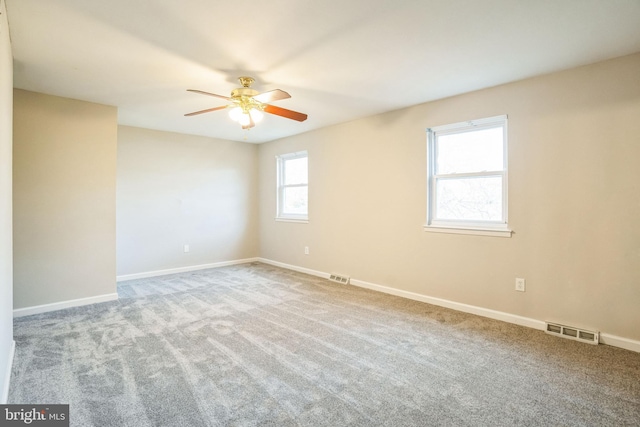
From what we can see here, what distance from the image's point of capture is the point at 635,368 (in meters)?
2.25

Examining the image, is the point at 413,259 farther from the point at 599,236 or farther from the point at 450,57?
the point at 450,57

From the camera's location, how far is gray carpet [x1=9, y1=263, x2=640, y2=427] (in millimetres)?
1789

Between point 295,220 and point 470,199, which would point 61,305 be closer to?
point 295,220

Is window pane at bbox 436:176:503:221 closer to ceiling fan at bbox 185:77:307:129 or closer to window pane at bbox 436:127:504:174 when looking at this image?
window pane at bbox 436:127:504:174

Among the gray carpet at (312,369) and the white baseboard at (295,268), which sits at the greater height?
the white baseboard at (295,268)

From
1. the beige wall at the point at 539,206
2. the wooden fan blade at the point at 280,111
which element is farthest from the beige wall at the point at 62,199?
the beige wall at the point at 539,206

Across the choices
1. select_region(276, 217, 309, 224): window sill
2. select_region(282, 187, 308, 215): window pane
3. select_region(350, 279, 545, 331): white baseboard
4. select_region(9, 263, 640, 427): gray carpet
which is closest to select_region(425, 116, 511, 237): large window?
select_region(350, 279, 545, 331): white baseboard

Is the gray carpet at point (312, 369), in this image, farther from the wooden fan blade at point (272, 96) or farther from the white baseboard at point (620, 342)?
the wooden fan blade at point (272, 96)

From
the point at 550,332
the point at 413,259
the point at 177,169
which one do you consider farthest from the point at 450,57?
the point at 177,169

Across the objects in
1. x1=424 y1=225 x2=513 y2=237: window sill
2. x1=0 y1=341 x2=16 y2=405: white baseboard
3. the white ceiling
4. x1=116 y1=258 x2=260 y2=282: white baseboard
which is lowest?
x1=0 y1=341 x2=16 y2=405: white baseboard

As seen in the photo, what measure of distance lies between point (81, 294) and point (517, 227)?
4.90 metres

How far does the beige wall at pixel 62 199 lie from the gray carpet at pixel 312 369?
42 cm

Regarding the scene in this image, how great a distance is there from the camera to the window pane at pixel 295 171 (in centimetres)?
563

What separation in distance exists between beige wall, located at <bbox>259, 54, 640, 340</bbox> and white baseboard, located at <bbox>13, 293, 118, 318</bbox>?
331 centimetres
